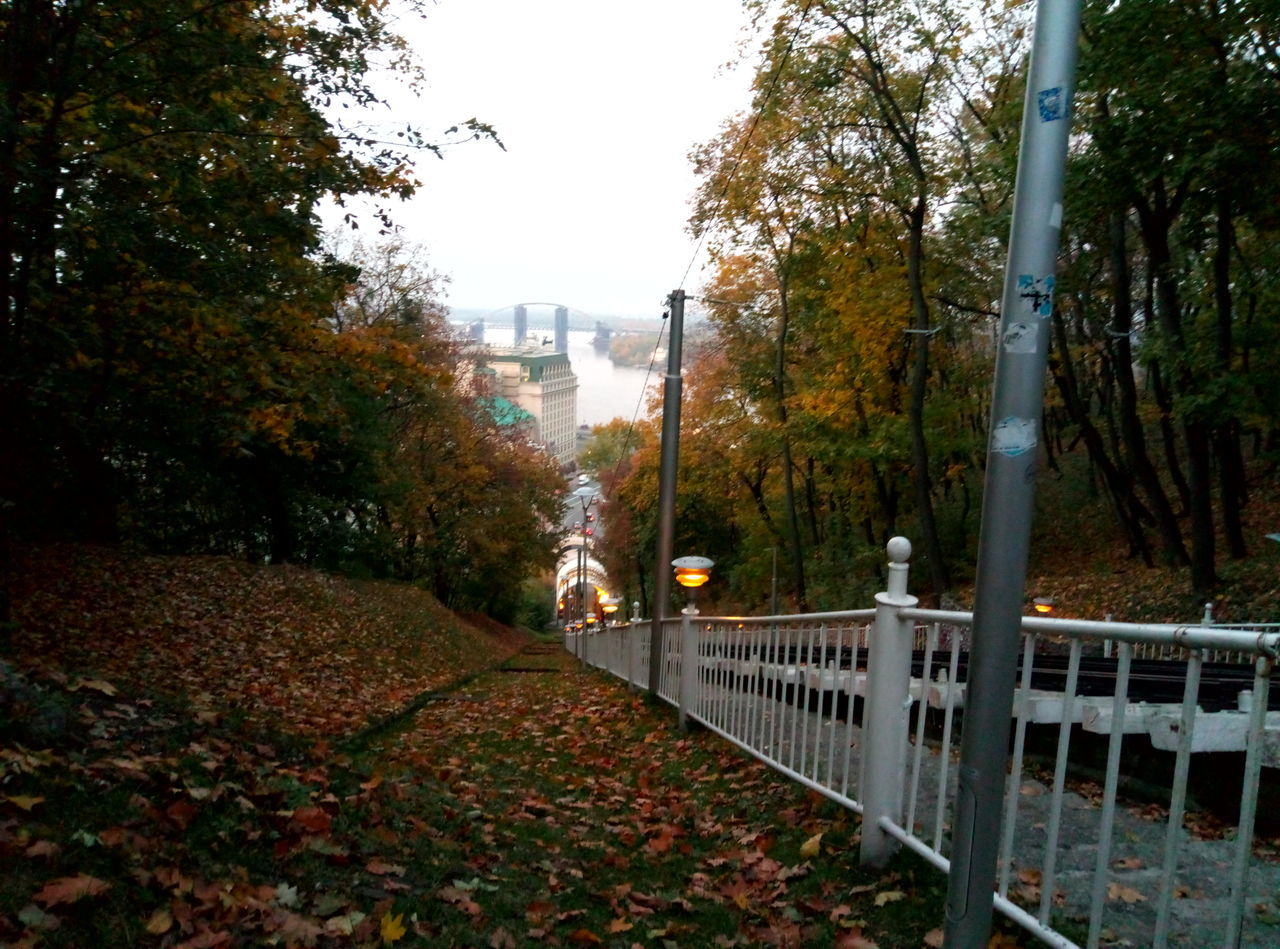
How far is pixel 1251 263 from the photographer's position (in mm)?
18141

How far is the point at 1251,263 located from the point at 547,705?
1386cm

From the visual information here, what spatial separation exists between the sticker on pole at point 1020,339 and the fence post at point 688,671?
6.69m

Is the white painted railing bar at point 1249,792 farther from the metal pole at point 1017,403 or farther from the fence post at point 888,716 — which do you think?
the fence post at point 888,716

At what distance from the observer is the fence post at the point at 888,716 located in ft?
15.6

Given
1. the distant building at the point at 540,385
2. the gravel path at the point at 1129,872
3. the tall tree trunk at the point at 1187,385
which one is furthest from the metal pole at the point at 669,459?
the distant building at the point at 540,385

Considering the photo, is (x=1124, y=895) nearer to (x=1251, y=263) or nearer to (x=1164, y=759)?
(x=1164, y=759)

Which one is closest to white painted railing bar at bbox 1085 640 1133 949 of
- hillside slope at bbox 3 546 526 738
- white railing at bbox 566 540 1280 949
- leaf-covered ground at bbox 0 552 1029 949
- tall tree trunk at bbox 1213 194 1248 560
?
white railing at bbox 566 540 1280 949

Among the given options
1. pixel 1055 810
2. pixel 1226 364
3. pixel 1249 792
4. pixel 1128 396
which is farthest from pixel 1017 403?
pixel 1128 396

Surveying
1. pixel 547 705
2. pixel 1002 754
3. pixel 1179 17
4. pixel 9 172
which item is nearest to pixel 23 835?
pixel 1002 754

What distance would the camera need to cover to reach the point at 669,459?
13547 mm

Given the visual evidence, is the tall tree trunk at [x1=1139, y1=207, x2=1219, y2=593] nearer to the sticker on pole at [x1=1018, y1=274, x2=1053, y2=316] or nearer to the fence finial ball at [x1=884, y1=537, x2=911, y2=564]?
the fence finial ball at [x1=884, y1=537, x2=911, y2=564]

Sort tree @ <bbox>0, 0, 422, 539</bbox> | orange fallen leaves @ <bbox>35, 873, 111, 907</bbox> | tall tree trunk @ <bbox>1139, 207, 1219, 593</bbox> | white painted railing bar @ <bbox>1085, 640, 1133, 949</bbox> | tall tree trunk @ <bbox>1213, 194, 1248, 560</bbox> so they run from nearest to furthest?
1. white painted railing bar @ <bbox>1085, 640, 1133, 949</bbox>
2. orange fallen leaves @ <bbox>35, 873, 111, 907</bbox>
3. tree @ <bbox>0, 0, 422, 539</bbox>
4. tall tree trunk @ <bbox>1213, 194, 1248, 560</bbox>
5. tall tree trunk @ <bbox>1139, 207, 1219, 593</bbox>

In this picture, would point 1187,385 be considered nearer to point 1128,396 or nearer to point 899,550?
point 1128,396

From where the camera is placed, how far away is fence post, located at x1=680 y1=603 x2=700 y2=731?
9.42 metres
